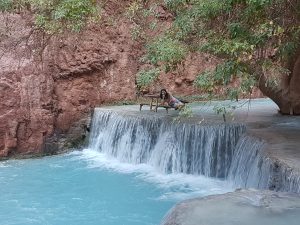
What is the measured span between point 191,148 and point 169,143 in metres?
0.80

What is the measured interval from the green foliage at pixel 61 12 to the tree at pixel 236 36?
4.65ft

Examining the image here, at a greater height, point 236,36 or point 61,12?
point 61,12

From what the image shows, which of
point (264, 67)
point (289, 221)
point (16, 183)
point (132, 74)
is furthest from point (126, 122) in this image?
point (289, 221)

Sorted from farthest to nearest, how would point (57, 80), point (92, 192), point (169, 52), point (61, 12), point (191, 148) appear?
point (57, 80)
point (191, 148)
point (92, 192)
point (169, 52)
point (61, 12)

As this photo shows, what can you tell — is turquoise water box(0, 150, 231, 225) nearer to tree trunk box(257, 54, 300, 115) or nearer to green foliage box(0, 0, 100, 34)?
tree trunk box(257, 54, 300, 115)

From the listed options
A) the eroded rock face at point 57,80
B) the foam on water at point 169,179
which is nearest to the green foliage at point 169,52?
the foam on water at point 169,179

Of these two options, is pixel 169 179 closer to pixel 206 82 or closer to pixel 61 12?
pixel 206 82

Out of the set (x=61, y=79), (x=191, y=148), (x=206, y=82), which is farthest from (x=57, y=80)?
(x=206, y=82)

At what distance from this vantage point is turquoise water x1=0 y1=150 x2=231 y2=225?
27.9 feet

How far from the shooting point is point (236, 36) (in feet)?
22.2

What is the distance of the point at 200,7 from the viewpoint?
753 cm

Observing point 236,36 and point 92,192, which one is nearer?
point 236,36

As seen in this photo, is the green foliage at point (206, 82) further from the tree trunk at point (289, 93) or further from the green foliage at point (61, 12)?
the tree trunk at point (289, 93)

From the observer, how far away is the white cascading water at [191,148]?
784 centimetres
